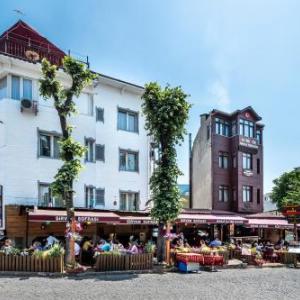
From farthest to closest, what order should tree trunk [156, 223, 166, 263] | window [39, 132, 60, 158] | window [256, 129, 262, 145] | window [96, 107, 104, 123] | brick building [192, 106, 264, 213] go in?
1. window [256, 129, 262, 145]
2. brick building [192, 106, 264, 213]
3. window [96, 107, 104, 123]
4. window [39, 132, 60, 158]
5. tree trunk [156, 223, 166, 263]

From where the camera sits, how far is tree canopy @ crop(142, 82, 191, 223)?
84.0 ft

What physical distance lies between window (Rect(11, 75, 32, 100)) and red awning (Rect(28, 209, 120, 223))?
685 cm

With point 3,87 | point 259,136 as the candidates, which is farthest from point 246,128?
point 3,87

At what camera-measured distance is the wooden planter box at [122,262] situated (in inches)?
845

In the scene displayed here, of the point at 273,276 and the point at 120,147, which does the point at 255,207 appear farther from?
the point at 273,276

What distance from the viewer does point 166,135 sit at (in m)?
26.4

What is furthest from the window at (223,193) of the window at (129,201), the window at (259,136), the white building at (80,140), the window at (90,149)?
the window at (90,149)

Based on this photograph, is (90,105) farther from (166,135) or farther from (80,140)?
(166,135)

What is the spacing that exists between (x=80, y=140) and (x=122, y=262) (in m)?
10.5

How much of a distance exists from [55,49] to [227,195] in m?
23.5

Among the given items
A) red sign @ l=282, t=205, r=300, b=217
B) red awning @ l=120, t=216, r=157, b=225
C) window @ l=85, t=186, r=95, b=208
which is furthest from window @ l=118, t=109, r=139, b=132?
red sign @ l=282, t=205, r=300, b=217

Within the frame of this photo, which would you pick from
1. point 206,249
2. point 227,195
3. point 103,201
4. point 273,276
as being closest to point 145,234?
point 103,201

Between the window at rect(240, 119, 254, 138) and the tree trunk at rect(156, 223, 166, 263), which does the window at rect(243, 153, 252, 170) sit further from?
the tree trunk at rect(156, 223, 166, 263)

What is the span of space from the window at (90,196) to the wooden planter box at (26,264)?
1035 centimetres
